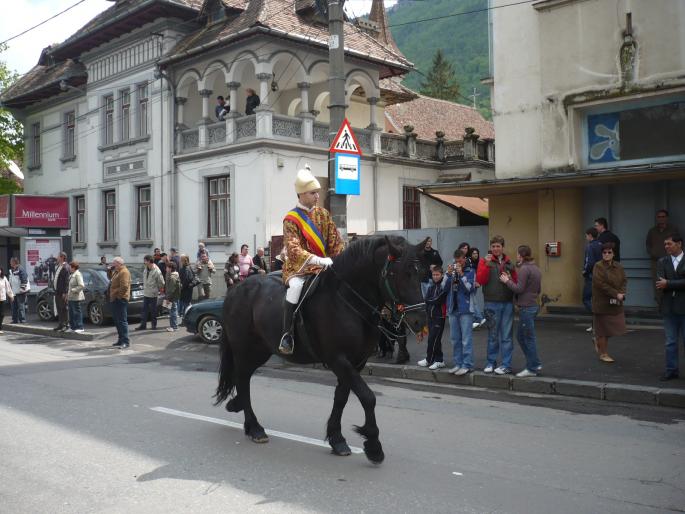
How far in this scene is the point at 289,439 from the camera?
6582 millimetres

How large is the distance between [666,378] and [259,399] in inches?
216

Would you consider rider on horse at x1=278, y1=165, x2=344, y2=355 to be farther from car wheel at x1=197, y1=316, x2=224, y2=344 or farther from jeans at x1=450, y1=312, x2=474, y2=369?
car wheel at x1=197, y1=316, x2=224, y2=344

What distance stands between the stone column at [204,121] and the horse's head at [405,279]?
66.2 ft

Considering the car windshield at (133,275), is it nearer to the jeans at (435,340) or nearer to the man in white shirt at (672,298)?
the jeans at (435,340)

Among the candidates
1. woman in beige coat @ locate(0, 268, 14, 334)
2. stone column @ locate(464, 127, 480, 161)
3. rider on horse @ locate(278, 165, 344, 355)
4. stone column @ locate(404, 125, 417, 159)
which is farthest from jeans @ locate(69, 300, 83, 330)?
stone column @ locate(464, 127, 480, 161)

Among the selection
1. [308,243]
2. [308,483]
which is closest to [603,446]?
[308,483]

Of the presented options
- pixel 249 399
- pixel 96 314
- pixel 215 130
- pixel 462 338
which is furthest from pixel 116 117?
pixel 249 399

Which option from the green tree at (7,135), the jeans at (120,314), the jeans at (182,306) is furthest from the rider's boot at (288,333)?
the green tree at (7,135)

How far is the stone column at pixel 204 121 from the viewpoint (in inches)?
969

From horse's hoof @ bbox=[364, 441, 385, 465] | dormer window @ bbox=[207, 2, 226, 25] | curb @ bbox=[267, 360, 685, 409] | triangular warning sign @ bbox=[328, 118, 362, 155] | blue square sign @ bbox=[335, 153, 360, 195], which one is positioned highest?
dormer window @ bbox=[207, 2, 226, 25]

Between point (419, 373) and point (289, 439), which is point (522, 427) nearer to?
point (289, 439)

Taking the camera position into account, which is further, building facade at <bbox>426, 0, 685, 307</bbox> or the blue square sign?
building facade at <bbox>426, 0, 685, 307</bbox>

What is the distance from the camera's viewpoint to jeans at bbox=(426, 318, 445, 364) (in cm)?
1094

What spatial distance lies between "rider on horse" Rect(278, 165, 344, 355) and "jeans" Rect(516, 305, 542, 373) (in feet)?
13.8
